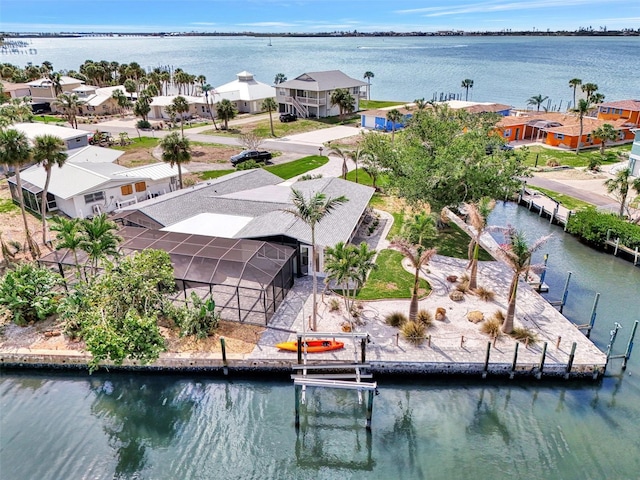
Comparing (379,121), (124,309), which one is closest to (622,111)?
(379,121)

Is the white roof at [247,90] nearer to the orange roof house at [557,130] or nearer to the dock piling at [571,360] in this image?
the orange roof house at [557,130]

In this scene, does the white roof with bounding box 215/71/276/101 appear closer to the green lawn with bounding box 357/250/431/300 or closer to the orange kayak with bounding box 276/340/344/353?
the green lawn with bounding box 357/250/431/300

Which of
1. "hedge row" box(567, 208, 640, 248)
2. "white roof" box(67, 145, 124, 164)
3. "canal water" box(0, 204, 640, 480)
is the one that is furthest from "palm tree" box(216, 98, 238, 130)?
"canal water" box(0, 204, 640, 480)

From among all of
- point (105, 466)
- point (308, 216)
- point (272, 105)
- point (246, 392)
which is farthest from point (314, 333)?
point (272, 105)

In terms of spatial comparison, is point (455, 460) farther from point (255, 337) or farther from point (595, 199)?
point (595, 199)

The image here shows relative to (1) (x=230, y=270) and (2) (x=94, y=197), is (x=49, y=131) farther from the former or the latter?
(1) (x=230, y=270)

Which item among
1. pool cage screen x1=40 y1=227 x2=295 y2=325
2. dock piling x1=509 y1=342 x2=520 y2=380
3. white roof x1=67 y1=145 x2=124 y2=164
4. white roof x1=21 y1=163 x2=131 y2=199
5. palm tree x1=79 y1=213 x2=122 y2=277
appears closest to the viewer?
dock piling x1=509 y1=342 x2=520 y2=380

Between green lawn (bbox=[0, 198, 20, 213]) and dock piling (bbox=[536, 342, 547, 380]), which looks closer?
dock piling (bbox=[536, 342, 547, 380])
